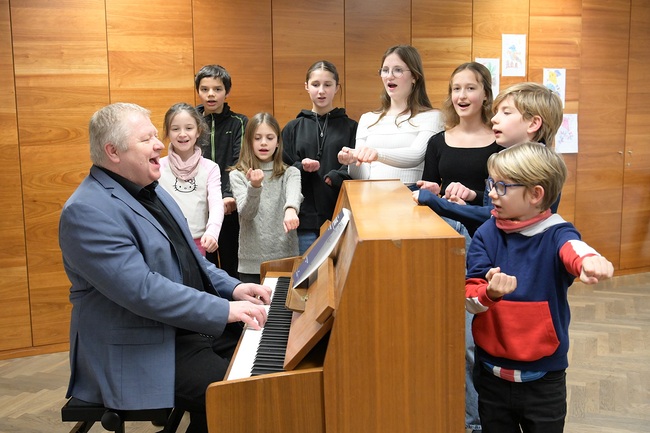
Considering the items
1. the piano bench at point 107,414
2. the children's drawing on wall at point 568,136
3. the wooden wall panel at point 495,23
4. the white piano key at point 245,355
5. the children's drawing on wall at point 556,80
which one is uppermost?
the wooden wall panel at point 495,23

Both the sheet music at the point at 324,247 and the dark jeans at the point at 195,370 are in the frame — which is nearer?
the sheet music at the point at 324,247

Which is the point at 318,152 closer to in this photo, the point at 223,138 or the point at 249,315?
the point at 223,138

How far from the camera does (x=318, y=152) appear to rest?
3453mm

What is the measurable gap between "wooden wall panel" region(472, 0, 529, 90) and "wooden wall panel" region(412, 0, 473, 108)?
7 centimetres

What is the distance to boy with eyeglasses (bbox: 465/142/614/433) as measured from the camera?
1.73 metres

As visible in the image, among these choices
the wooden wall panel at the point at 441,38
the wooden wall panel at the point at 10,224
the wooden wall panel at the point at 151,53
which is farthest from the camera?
the wooden wall panel at the point at 441,38

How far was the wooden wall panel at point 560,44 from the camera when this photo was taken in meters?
5.22

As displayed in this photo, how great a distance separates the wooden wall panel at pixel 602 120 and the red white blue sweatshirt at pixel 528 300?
4036 millimetres

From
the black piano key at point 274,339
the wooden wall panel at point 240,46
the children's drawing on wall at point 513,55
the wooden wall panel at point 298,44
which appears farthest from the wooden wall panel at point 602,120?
the black piano key at point 274,339

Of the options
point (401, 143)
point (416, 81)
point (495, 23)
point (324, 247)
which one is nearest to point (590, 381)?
point (401, 143)

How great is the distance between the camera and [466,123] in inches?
108

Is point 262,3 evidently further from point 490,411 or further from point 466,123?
point 490,411

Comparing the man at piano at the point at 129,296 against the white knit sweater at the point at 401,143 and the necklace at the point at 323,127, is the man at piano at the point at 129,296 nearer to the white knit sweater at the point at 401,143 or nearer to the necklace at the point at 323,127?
the white knit sweater at the point at 401,143

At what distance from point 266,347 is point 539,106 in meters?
1.16
